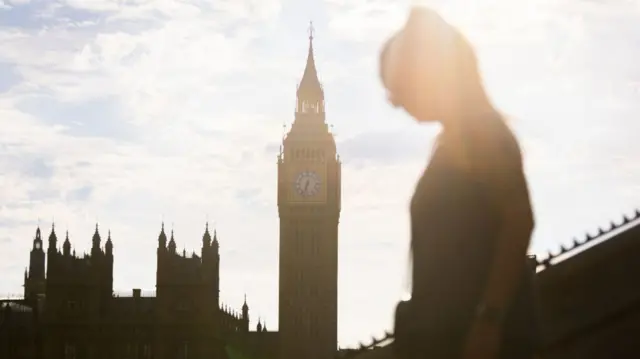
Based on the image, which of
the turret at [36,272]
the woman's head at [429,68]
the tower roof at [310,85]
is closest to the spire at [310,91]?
the tower roof at [310,85]

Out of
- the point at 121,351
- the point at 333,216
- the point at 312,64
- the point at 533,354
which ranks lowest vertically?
the point at 533,354

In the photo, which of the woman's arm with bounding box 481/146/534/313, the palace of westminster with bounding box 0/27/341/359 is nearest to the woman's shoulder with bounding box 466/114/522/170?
the woman's arm with bounding box 481/146/534/313

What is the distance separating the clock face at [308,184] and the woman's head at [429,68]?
8374 cm

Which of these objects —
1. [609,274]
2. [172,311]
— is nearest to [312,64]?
[172,311]

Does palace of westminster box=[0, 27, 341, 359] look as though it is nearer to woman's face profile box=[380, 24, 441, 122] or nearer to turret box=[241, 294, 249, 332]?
turret box=[241, 294, 249, 332]

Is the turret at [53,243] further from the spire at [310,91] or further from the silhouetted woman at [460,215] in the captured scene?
the silhouetted woman at [460,215]

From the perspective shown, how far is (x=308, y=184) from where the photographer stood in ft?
291

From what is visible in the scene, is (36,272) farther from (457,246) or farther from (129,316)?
(457,246)

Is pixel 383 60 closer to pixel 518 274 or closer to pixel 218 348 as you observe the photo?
pixel 518 274

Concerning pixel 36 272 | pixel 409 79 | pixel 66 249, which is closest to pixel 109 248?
pixel 66 249

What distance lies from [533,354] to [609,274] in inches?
117

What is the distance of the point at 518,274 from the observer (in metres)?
4.34

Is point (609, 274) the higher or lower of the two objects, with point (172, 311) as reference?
lower

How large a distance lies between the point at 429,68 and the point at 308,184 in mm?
84090
